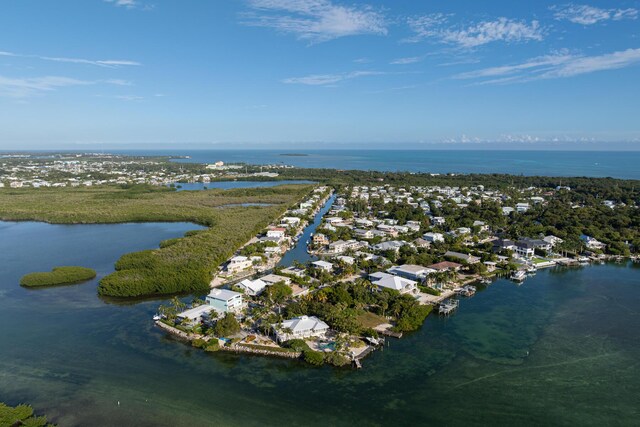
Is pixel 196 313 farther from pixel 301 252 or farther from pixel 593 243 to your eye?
pixel 593 243

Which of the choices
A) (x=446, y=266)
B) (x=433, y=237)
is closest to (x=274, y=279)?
(x=446, y=266)

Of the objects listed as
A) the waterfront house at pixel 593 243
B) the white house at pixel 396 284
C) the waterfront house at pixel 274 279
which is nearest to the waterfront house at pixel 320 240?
the waterfront house at pixel 274 279

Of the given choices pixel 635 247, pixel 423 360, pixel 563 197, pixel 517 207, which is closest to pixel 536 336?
pixel 423 360

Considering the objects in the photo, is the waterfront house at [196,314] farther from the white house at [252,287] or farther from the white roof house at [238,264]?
the white roof house at [238,264]

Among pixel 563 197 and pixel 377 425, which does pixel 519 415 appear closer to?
pixel 377 425

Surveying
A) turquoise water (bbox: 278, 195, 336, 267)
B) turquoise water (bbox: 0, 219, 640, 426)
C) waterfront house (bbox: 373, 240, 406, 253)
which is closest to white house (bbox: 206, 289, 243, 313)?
turquoise water (bbox: 0, 219, 640, 426)

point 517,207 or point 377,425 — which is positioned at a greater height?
point 517,207

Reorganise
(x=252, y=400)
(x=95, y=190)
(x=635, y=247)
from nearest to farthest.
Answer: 1. (x=252, y=400)
2. (x=635, y=247)
3. (x=95, y=190)
